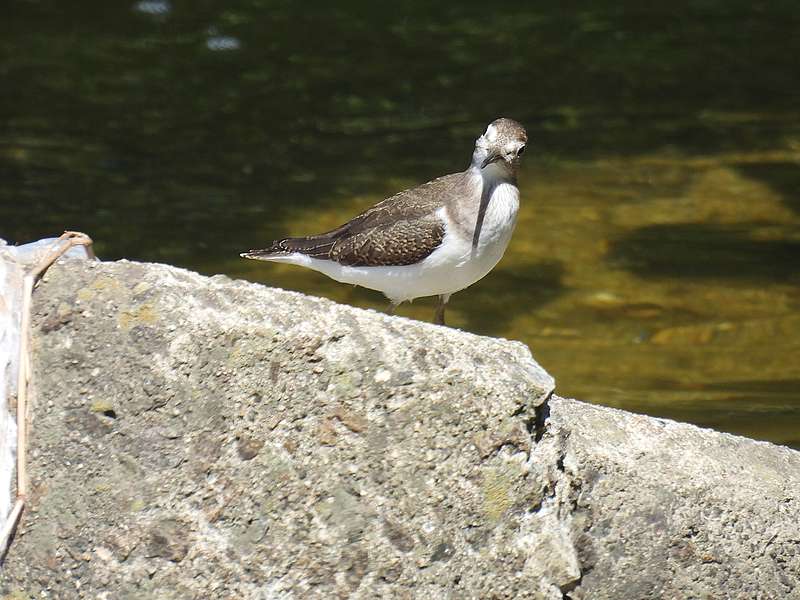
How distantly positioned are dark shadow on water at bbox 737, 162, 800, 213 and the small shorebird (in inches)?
261

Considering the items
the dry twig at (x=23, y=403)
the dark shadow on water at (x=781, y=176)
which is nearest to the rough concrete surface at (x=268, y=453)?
the dry twig at (x=23, y=403)

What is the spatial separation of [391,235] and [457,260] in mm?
406

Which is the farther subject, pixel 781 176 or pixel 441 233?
pixel 781 176

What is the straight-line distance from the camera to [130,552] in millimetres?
3578

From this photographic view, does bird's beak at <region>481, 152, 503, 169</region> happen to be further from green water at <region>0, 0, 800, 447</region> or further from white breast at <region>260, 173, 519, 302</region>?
green water at <region>0, 0, 800, 447</region>

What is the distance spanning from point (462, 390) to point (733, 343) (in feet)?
19.2

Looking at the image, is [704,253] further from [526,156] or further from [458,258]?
[458,258]

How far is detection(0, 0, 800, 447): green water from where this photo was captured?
939cm

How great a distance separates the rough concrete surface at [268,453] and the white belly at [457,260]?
1654mm

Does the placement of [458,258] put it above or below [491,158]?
below

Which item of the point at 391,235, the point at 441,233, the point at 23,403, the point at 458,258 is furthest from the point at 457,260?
the point at 23,403

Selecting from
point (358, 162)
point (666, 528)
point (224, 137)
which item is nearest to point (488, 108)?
point (358, 162)

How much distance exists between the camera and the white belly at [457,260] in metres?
5.50

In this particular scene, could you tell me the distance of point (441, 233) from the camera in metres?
5.55
